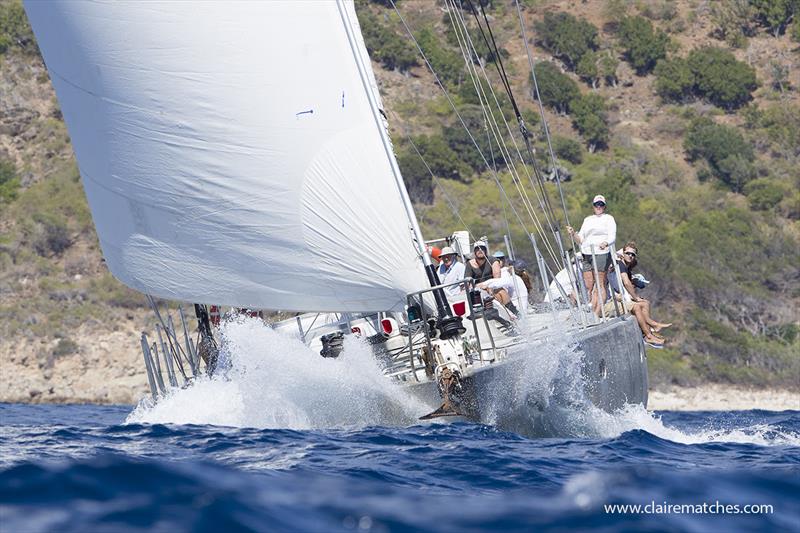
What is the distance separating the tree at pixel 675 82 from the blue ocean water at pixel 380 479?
3204cm

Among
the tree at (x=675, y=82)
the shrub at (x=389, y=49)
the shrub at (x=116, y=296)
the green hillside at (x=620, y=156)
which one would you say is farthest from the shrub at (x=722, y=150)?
the shrub at (x=116, y=296)

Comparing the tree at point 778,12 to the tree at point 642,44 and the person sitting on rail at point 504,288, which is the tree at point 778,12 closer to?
the tree at point 642,44

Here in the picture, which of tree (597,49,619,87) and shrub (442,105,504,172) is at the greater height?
tree (597,49,619,87)

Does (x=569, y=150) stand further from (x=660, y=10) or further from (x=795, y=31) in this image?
(x=795, y=31)

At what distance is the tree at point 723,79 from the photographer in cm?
4062

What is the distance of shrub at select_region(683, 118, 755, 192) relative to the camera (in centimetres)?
3595

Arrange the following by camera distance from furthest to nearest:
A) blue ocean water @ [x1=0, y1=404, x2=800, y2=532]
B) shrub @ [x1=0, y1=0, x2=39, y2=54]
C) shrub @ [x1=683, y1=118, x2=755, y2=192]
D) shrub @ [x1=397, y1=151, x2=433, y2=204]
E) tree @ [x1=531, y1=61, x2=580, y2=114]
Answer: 1. tree @ [x1=531, y1=61, x2=580, y2=114]
2. shrub @ [x1=0, y1=0, x2=39, y2=54]
3. shrub @ [x1=683, y1=118, x2=755, y2=192]
4. shrub @ [x1=397, y1=151, x2=433, y2=204]
5. blue ocean water @ [x1=0, y1=404, x2=800, y2=532]

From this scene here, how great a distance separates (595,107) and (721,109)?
13.9ft

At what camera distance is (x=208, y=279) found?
37.0 feet

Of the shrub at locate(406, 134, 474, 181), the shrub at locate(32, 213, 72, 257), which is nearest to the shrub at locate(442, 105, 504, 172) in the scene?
the shrub at locate(406, 134, 474, 181)

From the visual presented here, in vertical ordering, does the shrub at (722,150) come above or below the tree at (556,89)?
below

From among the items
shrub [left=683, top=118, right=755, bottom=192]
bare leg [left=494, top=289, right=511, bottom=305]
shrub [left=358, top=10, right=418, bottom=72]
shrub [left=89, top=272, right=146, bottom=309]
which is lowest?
bare leg [left=494, top=289, right=511, bottom=305]

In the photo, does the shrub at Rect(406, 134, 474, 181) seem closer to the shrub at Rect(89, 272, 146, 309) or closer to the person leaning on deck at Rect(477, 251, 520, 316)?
the shrub at Rect(89, 272, 146, 309)

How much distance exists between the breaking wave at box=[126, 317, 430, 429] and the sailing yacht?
0.86ft
